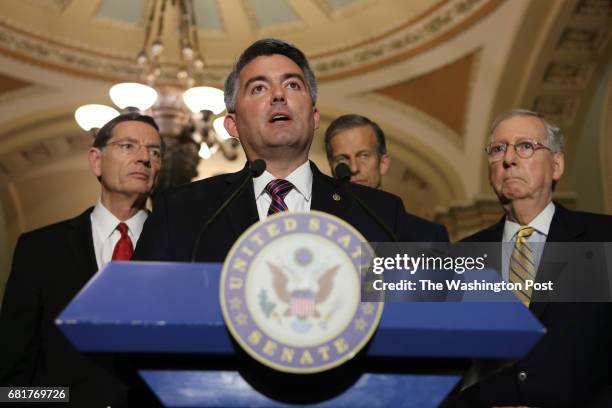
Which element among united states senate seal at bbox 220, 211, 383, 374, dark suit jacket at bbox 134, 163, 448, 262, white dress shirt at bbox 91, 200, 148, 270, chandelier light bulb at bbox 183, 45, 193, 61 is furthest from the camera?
chandelier light bulb at bbox 183, 45, 193, 61

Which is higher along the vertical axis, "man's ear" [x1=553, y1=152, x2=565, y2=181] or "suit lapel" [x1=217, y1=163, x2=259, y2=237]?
"man's ear" [x1=553, y1=152, x2=565, y2=181]

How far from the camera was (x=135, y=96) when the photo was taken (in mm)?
5086

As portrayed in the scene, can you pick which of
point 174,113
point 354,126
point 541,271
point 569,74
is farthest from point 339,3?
point 541,271

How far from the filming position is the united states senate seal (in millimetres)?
872

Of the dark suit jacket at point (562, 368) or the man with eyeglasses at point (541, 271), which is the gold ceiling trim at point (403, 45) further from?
the dark suit jacket at point (562, 368)

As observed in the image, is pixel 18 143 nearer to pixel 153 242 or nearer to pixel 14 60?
pixel 14 60

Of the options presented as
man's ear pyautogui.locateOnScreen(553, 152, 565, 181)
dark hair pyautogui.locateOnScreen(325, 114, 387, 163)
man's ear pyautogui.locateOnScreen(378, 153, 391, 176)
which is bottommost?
→ man's ear pyautogui.locateOnScreen(553, 152, 565, 181)

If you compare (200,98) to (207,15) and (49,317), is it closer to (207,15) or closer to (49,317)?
(49,317)

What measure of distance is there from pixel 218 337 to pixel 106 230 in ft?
5.17

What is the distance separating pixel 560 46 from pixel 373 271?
630 centimetres

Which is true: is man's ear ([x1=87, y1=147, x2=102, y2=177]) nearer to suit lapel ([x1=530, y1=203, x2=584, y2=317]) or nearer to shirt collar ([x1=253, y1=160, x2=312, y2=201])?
shirt collar ([x1=253, y1=160, x2=312, y2=201])

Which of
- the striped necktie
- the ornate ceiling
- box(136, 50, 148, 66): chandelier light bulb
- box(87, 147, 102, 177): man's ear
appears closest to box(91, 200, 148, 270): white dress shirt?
box(87, 147, 102, 177): man's ear

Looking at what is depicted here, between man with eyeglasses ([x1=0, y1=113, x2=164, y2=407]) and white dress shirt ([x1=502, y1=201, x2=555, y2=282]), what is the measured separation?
116 centimetres

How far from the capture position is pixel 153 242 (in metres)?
1.40
